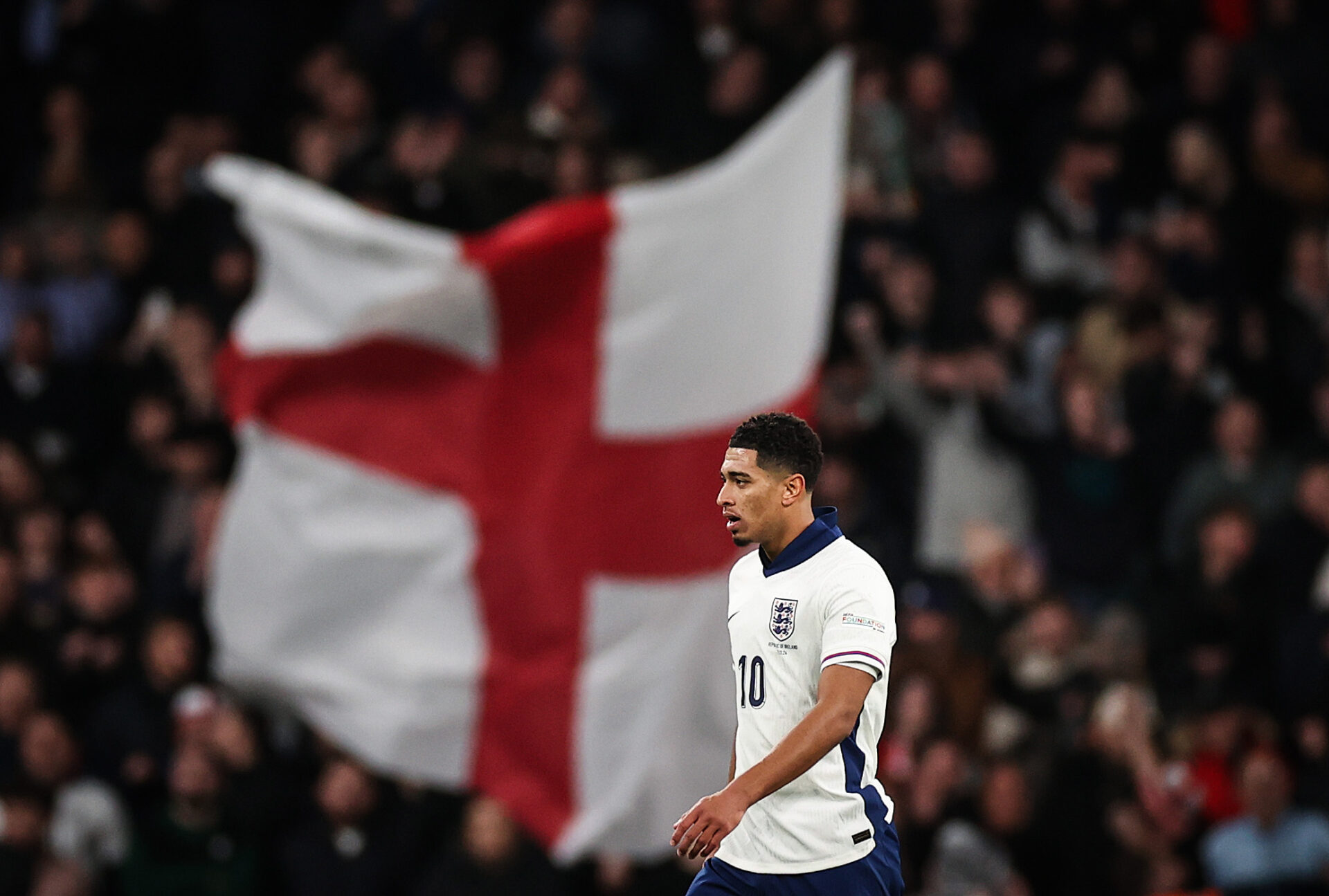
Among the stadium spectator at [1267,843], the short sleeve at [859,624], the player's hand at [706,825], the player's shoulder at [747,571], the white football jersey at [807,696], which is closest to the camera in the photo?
the player's hand at [706,825]

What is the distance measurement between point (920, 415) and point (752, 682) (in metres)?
5.80

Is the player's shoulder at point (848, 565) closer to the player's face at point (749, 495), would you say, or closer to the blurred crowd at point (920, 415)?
the player's face at point (749, 495)

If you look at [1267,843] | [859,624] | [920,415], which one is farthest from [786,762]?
[920,415]

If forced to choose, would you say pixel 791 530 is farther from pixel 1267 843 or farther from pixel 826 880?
pixel 1267 843

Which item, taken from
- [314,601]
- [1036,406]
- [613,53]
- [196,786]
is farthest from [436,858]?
[613,53]

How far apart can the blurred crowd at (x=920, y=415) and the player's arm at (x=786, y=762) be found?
13.2 feet

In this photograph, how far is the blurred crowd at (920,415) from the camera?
8695 millimetres

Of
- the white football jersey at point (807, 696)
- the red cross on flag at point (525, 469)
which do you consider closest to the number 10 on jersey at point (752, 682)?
the white football jersey at point (807, 696)

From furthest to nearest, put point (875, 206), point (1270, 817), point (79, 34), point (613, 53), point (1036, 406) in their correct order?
1. point (79, 34)
2. point (613, 53)
3. point (875, 206)
4. point (1036, 406)
5. point (1270, 817)

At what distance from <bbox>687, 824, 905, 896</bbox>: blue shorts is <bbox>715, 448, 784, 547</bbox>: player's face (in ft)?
2.44

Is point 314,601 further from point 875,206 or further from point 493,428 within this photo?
point 875,206

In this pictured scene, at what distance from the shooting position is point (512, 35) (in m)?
12.8

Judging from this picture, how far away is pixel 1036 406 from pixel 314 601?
3.83m

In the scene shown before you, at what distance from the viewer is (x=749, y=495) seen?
15.1 ft
